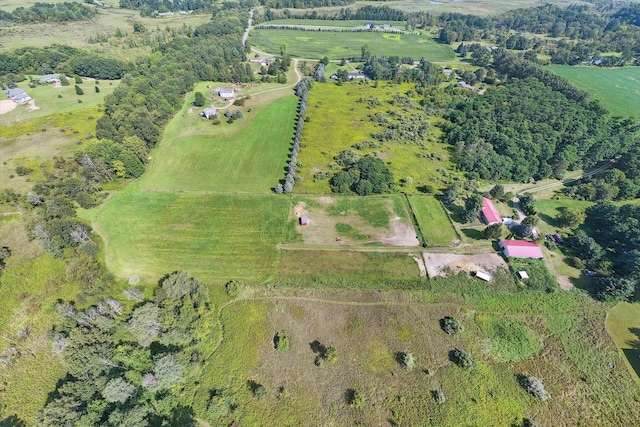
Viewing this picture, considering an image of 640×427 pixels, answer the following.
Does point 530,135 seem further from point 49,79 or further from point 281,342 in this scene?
point 49,79

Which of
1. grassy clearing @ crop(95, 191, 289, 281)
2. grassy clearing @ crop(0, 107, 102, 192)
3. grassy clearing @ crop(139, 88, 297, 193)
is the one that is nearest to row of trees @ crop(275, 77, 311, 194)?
grassy clearing @ crop(95, 191, 289, 281)

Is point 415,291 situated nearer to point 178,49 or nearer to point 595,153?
point 595,153

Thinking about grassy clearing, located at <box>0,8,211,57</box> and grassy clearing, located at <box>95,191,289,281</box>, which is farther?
grassy clearing, located at <box>0,8,211,57</box>

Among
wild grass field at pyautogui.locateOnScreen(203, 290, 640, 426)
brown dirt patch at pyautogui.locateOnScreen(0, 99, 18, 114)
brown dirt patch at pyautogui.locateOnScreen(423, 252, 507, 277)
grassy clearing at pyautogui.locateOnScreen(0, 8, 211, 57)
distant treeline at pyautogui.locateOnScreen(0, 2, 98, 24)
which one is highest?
distant treeline at pyautogui.locateOnScreen(0, 2, 98, 24)

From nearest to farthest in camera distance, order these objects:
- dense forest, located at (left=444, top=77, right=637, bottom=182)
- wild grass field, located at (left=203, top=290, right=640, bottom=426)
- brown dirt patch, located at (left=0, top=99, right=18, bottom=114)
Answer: wild grass field, located at (left=203, top=290, right=640, bottom=426) → dense forest, located at (left=444, top=77, right=637, bottom=182) → brown dirt patch, located at (left=0, top=99, right=18, bottom=114)

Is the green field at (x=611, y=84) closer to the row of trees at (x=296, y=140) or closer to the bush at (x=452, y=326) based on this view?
the row of trees at (x=296, y=140)

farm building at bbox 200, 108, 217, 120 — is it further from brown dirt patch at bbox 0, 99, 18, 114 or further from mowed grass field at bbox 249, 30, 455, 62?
mowed grass field at bbox 249, 30, 455, 62

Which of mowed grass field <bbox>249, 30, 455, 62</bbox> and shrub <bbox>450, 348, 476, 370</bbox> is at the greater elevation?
mowed grass field <bbox>249, 30, 455, 62</bbox>

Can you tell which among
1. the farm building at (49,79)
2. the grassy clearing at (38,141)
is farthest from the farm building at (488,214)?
the farm building at (49,79)
